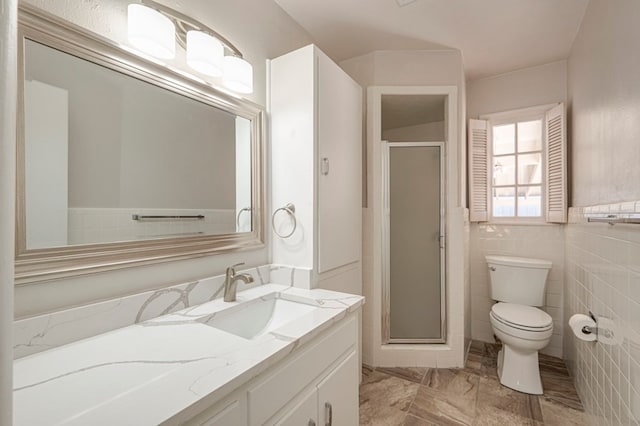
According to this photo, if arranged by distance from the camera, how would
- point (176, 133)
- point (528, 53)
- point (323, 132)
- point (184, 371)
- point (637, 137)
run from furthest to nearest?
1. point (528, 53)
2. point (323, 132)
3. point (176, 133)
4. point (637, 137)
5. point (184, 371)

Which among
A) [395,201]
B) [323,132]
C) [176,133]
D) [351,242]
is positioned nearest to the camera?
[176,133]

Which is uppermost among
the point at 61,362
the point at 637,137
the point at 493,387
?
the point at 637,137

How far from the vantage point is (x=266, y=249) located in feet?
5.33

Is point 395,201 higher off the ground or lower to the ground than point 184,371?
higher

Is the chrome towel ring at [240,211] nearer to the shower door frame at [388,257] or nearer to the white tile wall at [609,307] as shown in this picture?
the shower door frame at [388,257]

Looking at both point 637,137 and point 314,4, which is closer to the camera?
point 637,137

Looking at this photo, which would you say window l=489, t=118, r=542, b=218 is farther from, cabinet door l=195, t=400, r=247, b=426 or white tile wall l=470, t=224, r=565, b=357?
cabinet door l=195, t=400, r=247, b=426

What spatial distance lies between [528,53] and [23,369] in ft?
10.6

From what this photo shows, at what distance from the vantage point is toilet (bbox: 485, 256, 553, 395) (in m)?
1.92

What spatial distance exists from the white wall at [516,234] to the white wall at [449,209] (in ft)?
1.85

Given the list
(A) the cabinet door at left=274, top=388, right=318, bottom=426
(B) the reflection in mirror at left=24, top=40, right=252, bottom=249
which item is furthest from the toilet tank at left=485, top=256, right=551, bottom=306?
(B) the reflection in mirror at left=24, top=40, right=252, bottom=249

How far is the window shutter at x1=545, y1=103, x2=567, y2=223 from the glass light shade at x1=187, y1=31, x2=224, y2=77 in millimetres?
2474

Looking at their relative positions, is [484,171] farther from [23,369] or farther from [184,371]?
[23,369]

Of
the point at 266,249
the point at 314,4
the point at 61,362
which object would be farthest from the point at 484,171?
the point at 61,362
